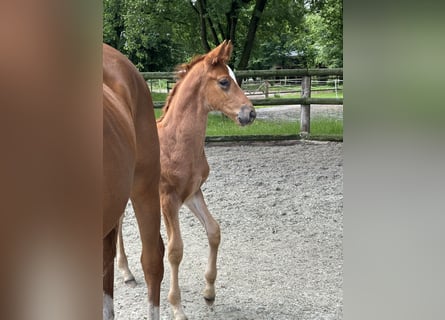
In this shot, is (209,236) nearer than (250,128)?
Yes

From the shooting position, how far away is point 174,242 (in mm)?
2260

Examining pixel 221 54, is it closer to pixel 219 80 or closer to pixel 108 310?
pixel 219 80

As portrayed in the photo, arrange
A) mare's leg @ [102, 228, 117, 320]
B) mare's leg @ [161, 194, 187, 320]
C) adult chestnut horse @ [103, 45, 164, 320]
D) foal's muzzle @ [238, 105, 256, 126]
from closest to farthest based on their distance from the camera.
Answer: adult chestnut horse @ [103, 45, 164, 320]
mare's leg @ [102, 228, 117, 320]
mare's leg @ [161, 194, 187, 320]
foal's muzzle @ [238, 105, 256, 126]

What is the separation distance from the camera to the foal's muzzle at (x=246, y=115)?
2611mm

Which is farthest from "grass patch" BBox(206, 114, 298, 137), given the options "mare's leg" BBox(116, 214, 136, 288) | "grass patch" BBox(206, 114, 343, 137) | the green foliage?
"mare's leg" BBox(116, 214, 136, 288)

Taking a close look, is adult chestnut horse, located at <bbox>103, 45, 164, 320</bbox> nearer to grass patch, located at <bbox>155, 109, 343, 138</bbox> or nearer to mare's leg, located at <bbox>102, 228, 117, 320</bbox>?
mare's leg, located at <bbox>102, 228, 117, 320</bbox>

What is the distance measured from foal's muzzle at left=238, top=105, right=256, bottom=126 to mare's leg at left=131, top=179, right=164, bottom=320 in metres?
0.83

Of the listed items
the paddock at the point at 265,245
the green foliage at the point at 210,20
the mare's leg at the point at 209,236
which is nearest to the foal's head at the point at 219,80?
the mare's leg at the point at 209,236

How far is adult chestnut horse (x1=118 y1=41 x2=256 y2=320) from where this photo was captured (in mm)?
2254

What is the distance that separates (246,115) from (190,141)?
399mm

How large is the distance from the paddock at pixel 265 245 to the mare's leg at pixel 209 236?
0.09 metres

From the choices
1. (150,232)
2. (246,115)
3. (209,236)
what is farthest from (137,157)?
(246,115)
